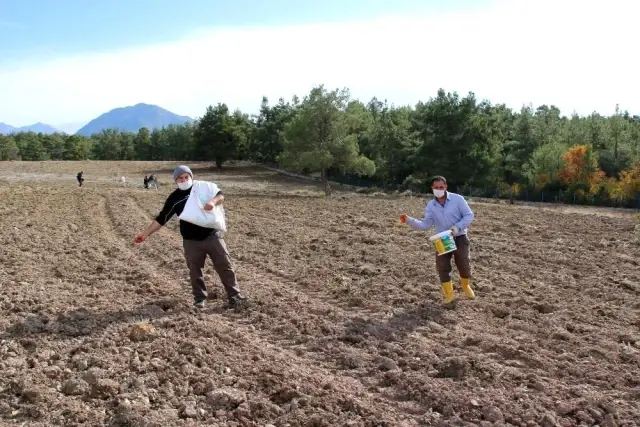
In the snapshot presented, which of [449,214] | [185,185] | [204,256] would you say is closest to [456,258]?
[449,214]

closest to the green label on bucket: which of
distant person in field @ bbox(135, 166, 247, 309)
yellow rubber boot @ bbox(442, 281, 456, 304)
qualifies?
yellow rubber boot @ bbox(442, 281, 456, 304)

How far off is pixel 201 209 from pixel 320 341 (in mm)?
2095

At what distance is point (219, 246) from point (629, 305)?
535 cm

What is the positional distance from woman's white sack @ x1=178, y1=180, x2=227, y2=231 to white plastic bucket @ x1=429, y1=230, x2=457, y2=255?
8.74ft

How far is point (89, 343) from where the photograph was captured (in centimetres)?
559

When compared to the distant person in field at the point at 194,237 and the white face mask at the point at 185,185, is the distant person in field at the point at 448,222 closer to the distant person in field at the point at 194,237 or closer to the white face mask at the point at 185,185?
the distant person in field at the point at 194,237

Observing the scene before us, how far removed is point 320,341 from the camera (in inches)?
229

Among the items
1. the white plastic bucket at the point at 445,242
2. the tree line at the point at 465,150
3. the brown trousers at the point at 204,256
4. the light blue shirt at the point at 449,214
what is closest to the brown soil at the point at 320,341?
the brown trousers at the point at 204,256

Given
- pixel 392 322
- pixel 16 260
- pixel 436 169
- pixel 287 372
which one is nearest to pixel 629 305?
pixel 392 322

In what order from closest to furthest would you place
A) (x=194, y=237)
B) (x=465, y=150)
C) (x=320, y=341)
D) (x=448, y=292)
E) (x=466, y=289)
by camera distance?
(x=320, y=341) → (x=194, y=237) → (x=448, y=292) → (x=466, y=289) → (x=465, y=150)

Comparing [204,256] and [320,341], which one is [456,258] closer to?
[320,341]

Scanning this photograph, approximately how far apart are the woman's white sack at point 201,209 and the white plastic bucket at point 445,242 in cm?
267

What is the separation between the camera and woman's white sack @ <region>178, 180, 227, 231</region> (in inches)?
255

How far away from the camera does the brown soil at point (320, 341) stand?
4.34 metres
